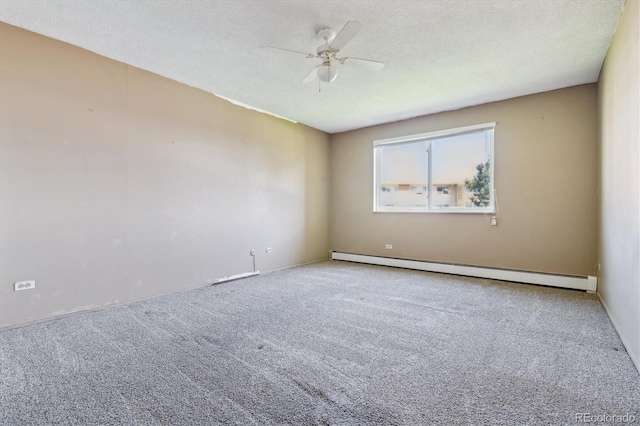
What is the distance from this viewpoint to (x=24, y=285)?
110 inches

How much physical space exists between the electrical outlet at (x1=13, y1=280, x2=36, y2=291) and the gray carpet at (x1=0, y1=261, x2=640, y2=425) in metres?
0.37

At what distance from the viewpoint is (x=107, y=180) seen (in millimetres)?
3322

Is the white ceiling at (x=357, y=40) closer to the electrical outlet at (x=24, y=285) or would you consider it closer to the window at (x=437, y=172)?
the window at (x=437, y=172)

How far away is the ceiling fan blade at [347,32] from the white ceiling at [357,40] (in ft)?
0.83

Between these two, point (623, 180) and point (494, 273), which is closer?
point (623, 180)

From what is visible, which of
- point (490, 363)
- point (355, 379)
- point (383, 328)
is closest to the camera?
point (355, 379)

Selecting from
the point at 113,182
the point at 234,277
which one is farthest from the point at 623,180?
the point at 113,182

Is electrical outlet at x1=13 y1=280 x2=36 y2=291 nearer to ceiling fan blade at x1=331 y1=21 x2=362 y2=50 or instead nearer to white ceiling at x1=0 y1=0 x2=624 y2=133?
white ceiling at x1=0 y1=0 x2=624 y2=133

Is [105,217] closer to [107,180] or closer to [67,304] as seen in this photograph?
[107,180]

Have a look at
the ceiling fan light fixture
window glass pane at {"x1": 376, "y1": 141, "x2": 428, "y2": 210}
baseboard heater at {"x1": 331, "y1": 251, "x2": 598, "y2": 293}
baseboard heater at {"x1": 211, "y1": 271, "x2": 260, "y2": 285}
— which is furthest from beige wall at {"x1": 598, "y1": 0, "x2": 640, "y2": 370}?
baseboard heater at {"x1": 211, "y1": 271, "x2": 260, "y2": 285}

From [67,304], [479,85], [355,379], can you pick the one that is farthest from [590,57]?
[67,304]

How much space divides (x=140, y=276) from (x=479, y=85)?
4999 millimetres

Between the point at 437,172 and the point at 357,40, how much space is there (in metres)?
3.12

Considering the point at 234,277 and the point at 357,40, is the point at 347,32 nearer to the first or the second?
the point at 357,40
